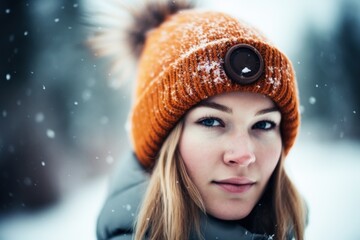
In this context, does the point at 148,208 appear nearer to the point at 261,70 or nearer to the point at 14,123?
the point at 261,70

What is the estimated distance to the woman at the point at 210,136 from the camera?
89cm

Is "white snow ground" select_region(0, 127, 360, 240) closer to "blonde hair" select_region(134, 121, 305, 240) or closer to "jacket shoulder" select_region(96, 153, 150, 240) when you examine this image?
"jacket shoulder" select_region(96, 153, 150, 240)

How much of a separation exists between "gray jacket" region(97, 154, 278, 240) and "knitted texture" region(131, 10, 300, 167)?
0.07 metres

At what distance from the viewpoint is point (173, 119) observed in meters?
0.94

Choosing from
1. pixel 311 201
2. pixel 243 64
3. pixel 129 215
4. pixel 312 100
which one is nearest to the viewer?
pixel 243 64

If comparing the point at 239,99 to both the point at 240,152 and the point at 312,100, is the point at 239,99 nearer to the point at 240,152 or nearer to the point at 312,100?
the point at 240,152

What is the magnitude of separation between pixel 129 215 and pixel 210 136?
325mm

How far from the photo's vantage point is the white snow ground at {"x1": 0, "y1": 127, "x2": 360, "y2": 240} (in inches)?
67.9

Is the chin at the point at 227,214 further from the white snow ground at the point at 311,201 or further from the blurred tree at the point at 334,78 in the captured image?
the blurred tree at the point at 334,78

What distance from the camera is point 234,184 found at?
919 millimetres

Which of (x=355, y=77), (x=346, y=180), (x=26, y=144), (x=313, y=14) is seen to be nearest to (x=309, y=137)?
(x=346, y=180)

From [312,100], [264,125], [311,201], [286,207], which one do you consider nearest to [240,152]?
[264,125]

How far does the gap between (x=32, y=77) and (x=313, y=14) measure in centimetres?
166

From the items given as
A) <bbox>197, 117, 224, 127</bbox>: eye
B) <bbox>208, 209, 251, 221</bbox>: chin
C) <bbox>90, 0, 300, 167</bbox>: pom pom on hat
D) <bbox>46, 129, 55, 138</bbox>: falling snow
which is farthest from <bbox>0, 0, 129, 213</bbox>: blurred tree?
<bbox>208, 209, 251, 221</bbox>: chin
